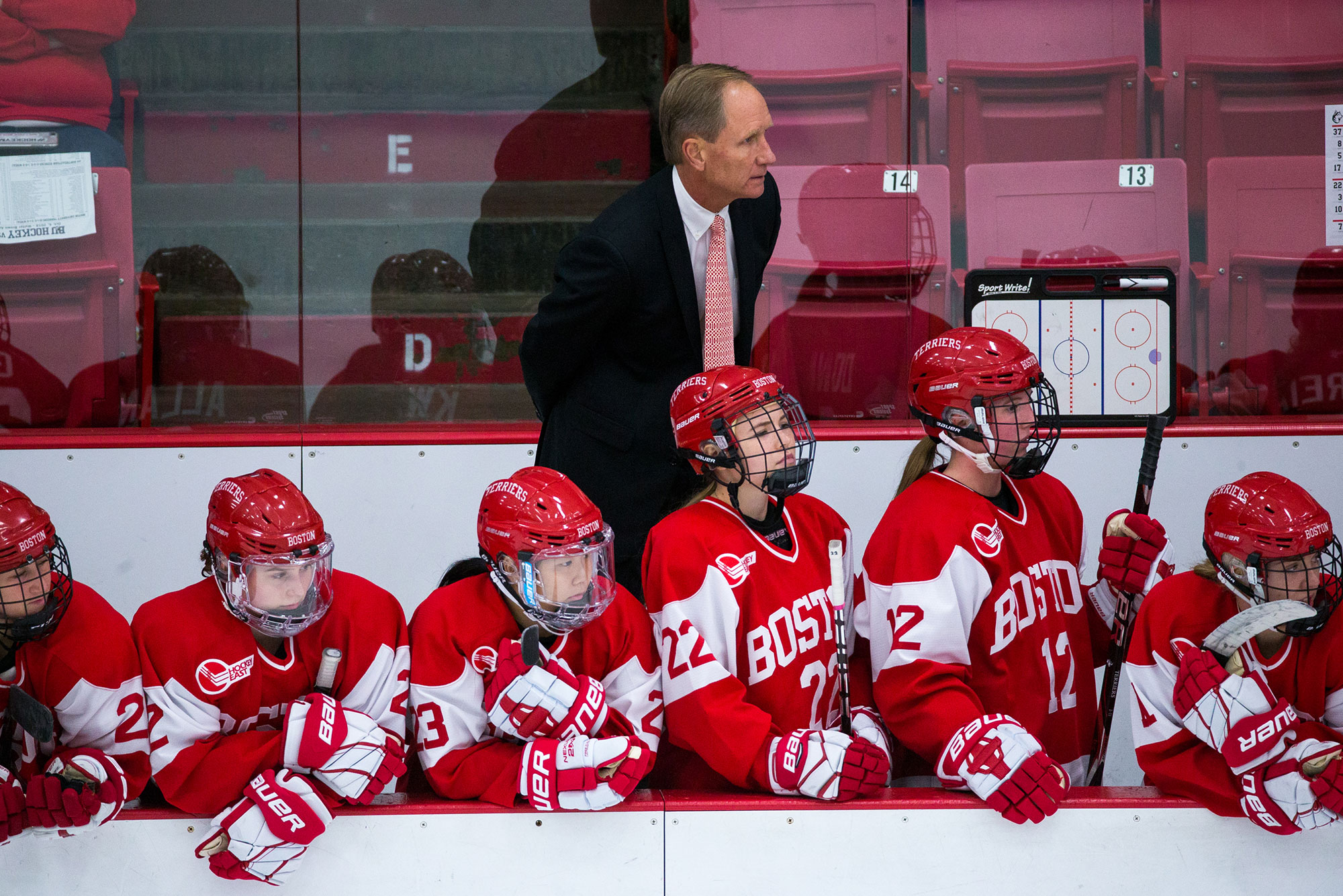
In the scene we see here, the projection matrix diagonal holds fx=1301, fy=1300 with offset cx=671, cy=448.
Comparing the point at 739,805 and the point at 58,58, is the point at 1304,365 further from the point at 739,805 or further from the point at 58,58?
the point at 58,58

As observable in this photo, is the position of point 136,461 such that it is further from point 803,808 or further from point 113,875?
point 803,808

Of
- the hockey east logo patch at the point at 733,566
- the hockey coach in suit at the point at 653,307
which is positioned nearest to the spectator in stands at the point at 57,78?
the hockey coach in suit at the point at 653,307

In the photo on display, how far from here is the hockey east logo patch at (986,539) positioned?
1949 mm

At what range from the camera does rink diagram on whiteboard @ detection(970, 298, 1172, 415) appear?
10.4ft

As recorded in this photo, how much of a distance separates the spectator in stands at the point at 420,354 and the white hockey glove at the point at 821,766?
1680mm

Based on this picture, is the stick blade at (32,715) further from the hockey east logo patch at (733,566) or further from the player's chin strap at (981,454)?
the player's chin strap at (981,454)

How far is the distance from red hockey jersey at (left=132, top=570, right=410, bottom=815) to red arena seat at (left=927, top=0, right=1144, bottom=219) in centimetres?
207

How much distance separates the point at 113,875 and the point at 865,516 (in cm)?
193

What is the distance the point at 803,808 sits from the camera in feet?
5.74

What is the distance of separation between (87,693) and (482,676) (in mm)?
532

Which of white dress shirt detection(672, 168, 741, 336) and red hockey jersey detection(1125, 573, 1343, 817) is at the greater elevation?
white dress shirt detection(672, 168, 741, 336)

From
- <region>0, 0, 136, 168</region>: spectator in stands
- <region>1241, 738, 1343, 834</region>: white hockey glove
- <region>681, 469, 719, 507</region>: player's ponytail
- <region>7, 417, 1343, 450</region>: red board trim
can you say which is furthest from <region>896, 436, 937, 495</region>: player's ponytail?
<region>0, 0, 136, 168</region>: spectator in stands

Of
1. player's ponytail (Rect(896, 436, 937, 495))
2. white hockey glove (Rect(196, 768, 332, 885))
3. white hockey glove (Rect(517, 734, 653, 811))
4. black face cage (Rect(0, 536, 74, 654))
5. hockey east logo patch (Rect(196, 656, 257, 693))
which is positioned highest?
player's ponytail (Rect(896, 436, 937, 495))

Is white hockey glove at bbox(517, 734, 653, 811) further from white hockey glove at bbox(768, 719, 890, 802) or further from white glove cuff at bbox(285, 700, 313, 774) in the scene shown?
white glove cuff at bbox(285, 700, 313, 774)
